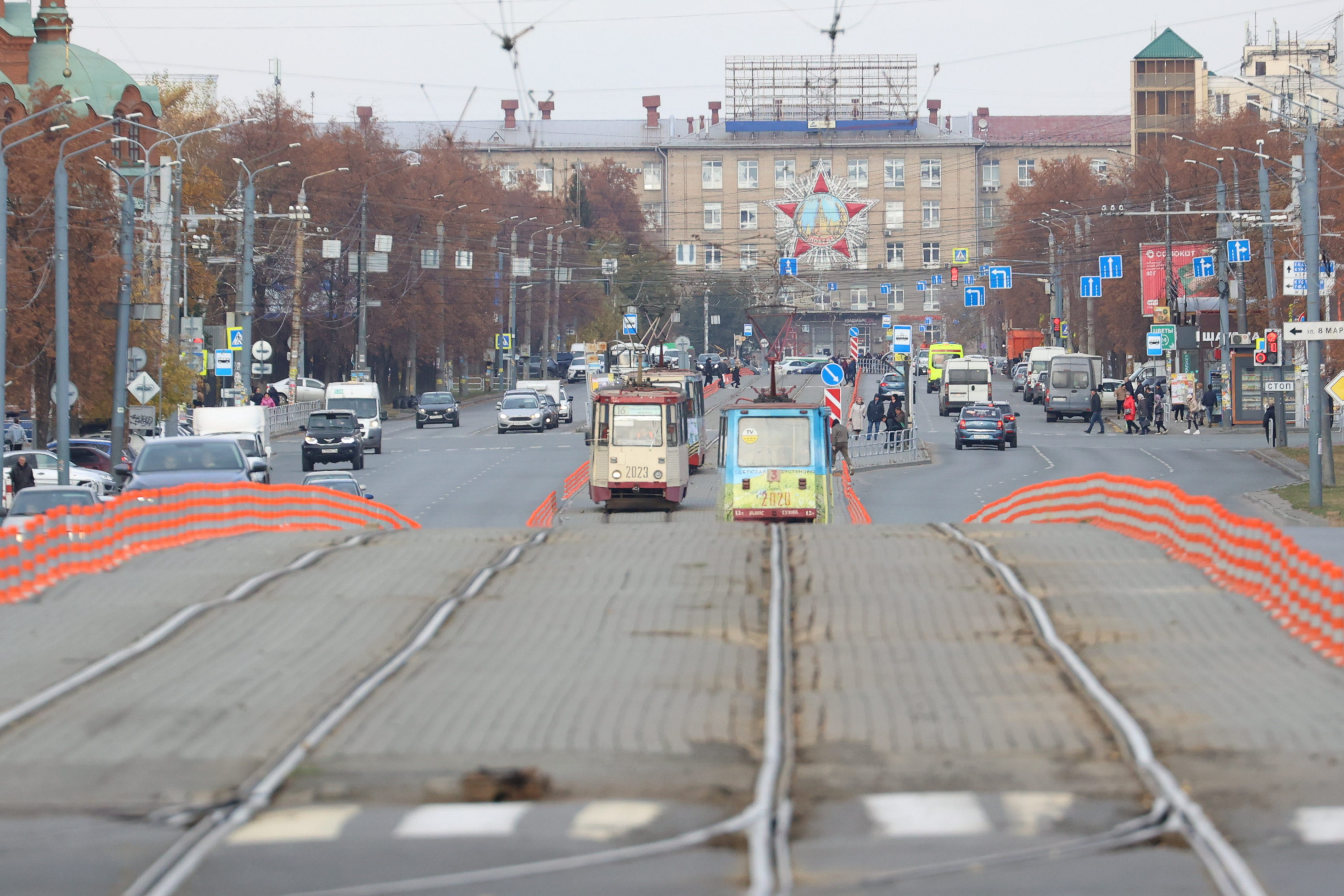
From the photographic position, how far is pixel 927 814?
29.1 ft

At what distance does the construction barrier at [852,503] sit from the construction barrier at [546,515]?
5664mm

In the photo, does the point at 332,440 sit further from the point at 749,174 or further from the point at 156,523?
the point at 749,174

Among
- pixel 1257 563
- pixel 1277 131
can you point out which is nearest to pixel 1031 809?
pixel 1257 563

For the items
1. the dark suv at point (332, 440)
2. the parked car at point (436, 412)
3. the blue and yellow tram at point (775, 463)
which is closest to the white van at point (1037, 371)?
the parked car at point (436, 412)

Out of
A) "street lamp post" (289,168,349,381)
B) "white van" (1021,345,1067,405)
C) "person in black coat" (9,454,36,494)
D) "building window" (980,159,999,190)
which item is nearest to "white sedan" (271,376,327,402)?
"street lamp post" (289,168,349,381)

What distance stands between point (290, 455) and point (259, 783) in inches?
2036

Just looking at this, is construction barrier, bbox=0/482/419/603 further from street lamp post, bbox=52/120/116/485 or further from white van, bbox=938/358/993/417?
white van, bbox=938/358/993/417

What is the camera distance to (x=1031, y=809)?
8.94 meters

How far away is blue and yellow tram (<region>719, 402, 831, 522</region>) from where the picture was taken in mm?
30219

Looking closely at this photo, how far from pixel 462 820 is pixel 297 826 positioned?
0.81 metres

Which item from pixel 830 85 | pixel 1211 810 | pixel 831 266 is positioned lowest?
pixel 1211 810

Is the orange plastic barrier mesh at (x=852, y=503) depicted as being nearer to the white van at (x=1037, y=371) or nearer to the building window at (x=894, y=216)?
the white van at (x=1037, y=371)

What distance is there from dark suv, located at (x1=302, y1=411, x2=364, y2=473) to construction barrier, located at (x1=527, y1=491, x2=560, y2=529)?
1583cm

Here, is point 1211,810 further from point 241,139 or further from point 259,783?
point 241,139
